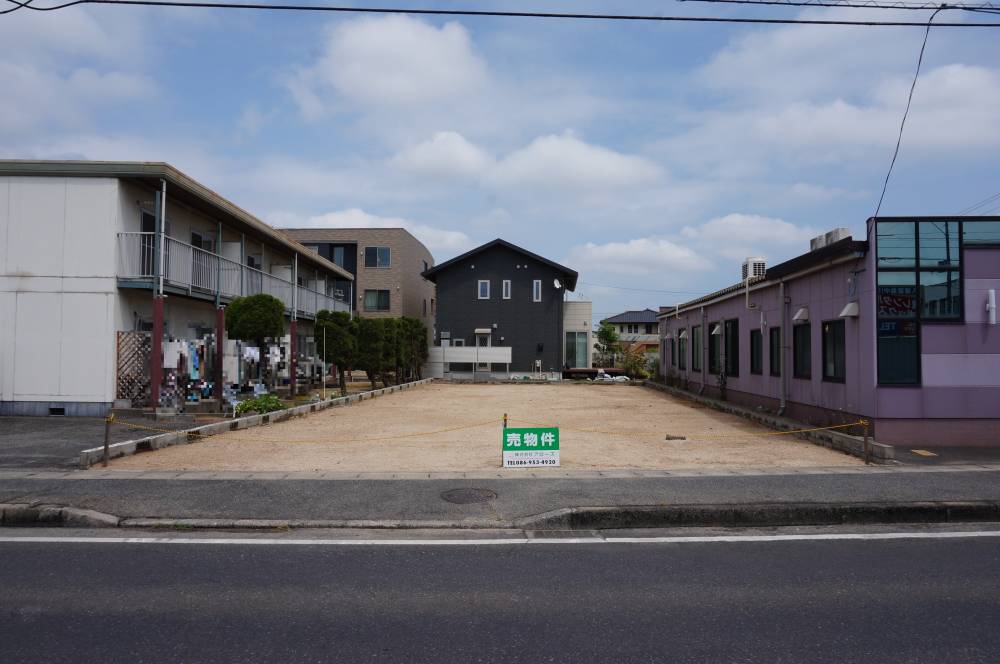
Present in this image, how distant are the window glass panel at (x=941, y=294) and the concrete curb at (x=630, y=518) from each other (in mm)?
5255

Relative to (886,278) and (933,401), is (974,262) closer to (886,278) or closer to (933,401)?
→ (886,278)

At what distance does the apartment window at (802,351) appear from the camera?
47.0ft

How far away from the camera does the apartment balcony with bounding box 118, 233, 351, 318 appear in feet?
50.1

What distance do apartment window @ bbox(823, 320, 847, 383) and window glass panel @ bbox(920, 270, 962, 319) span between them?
154cm

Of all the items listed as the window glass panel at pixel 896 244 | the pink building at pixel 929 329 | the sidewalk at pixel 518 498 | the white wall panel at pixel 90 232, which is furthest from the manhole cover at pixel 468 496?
the white wall panel at pixel 90 232

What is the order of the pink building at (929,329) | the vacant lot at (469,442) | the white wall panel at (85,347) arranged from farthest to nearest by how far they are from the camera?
the white wall panel at (85,347), the pink building at (929,329), the vacant lot at (469,442)

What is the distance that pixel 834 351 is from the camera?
42.6 feet

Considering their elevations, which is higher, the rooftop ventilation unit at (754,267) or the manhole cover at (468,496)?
the rooftop ventilation unit at (754,267)

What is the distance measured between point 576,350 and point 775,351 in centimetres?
2231

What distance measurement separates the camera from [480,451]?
11.3 metres

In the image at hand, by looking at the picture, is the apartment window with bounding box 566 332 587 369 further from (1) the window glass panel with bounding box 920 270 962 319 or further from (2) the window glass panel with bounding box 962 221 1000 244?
(2) the window glass panel with bounding box 962 221 1000 244

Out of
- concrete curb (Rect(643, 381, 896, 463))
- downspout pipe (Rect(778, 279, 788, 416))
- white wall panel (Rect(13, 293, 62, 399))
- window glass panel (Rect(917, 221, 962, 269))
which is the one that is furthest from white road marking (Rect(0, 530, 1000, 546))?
white wall panel (Rect(13, 293, 62, 399))

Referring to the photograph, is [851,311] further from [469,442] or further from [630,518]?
[469,442]

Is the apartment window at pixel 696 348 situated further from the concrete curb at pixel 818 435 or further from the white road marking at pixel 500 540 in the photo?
the white road marking at pixel 500 540
